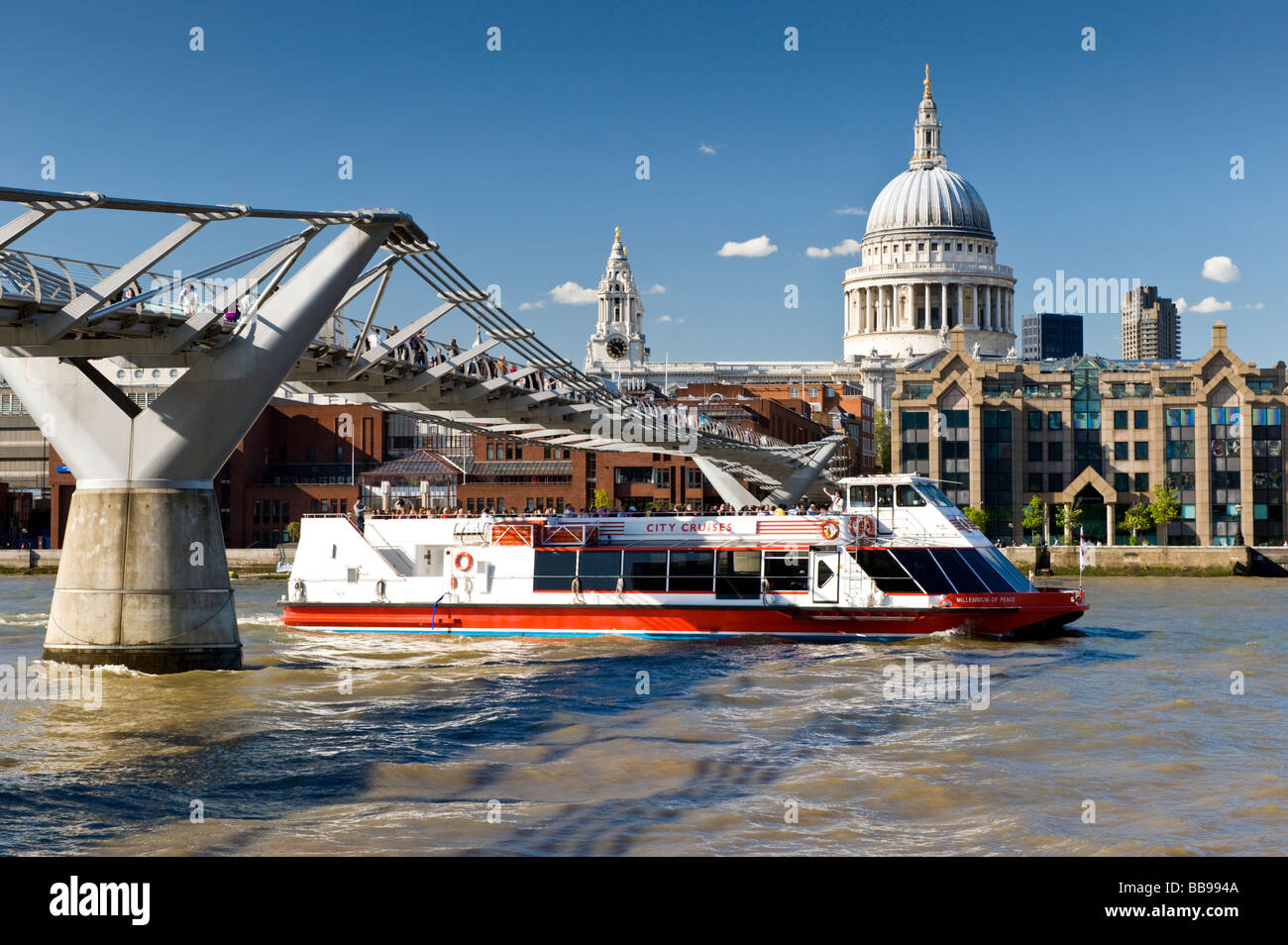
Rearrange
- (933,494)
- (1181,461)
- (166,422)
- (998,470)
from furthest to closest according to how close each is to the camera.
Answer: (998,470)
(1181,461)
(933,494)
(166,422)

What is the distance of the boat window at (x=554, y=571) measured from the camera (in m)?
39.9

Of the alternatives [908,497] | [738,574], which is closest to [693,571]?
[738,574]

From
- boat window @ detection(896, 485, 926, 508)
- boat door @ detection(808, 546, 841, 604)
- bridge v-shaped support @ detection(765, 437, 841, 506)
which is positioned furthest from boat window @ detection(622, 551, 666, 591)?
bridge v-shaped support @ detection(765, 437, 841, 506)

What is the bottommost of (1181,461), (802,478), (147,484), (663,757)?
(663,757)

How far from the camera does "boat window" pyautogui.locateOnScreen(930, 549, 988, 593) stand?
36.4 m

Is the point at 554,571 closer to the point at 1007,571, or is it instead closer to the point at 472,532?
the point at 472,532

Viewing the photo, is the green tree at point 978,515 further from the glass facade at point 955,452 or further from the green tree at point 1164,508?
the green tree at point 1164,508

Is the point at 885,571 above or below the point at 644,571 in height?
above

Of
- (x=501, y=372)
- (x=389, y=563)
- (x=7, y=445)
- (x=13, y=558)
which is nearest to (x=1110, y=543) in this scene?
(x=501, y=372)

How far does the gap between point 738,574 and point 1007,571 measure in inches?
267

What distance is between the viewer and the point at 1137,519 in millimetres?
88750

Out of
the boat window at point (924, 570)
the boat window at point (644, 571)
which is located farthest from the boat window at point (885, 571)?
the boat window at point (644, 571)

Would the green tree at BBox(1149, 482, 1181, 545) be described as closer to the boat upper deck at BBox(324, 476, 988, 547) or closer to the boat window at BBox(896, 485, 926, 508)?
the boat upper deck at BBox(324, 476, 988, 547)

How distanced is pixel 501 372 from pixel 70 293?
24.7 m
